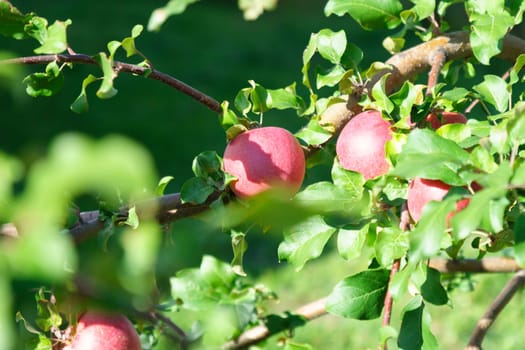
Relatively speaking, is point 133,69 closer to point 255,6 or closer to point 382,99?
point 255,6

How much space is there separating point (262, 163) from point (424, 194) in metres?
0.21

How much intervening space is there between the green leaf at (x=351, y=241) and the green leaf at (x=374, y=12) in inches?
12.7

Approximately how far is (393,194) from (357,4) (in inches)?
12.4

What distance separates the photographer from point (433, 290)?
2.81 feet

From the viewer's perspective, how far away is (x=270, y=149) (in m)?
0.96

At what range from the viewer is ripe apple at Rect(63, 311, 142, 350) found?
37.6 inches

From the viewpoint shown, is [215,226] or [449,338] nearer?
[215,226]

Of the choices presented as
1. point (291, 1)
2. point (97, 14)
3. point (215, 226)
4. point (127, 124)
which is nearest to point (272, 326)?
point (215, 226)

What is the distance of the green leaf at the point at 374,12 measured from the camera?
42.6 inches

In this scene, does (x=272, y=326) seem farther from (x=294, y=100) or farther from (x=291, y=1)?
(x=291, y=1)

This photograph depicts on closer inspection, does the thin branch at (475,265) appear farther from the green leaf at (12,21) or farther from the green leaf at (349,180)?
the green leaf at (12,21)

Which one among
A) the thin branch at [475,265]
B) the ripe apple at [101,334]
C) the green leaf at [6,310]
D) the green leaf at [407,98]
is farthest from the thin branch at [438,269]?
the green leaf at [6,310]

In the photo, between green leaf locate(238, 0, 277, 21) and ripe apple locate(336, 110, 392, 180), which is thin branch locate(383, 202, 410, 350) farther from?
green leaf locate(238, 0, 277, 21)

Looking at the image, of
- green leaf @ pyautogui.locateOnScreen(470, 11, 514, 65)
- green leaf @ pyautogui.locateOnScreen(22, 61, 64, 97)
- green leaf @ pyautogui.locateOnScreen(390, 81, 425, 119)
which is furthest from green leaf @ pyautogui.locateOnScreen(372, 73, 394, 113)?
green leaf @ pyautogui.locateOnScreen(22, 61, 64, 97)
